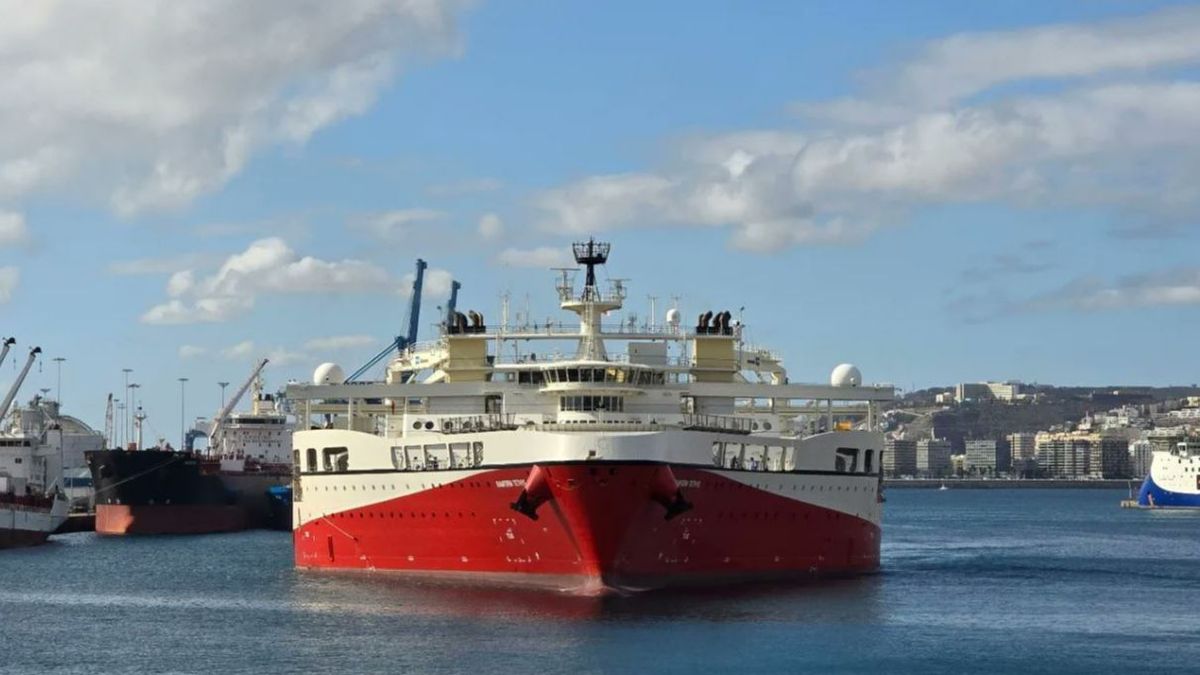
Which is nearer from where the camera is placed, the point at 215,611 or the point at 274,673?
the point at 274,673

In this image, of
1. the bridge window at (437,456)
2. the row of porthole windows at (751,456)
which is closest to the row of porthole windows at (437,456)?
the bridge window at (437,456)

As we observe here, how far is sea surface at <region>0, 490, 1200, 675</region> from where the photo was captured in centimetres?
4728

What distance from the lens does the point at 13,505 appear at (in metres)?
97.6

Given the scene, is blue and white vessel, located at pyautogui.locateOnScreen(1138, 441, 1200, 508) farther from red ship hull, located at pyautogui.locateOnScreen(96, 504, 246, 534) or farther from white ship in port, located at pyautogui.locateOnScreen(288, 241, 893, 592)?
white ship in port, located at pyautogui.locateOnScreen(288, 241, 893, 592)

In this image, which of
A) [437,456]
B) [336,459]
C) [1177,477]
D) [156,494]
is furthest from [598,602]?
[1177,477]

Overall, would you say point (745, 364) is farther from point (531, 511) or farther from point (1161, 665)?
point (1161, 665)

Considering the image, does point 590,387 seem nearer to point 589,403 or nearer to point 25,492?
point 589,403

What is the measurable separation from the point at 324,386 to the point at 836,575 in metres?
20.3

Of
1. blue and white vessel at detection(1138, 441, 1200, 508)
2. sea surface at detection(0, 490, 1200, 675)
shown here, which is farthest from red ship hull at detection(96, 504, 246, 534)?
blue and white vessel at detection(1138, 441, 1200, 508)

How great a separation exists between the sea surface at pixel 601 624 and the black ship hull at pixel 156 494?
144 ft

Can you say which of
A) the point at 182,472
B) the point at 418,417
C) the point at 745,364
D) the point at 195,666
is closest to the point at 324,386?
the point at 418,417

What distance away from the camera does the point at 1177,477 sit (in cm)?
18375

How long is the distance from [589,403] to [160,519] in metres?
66.4

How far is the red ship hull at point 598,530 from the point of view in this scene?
57.3 meters
